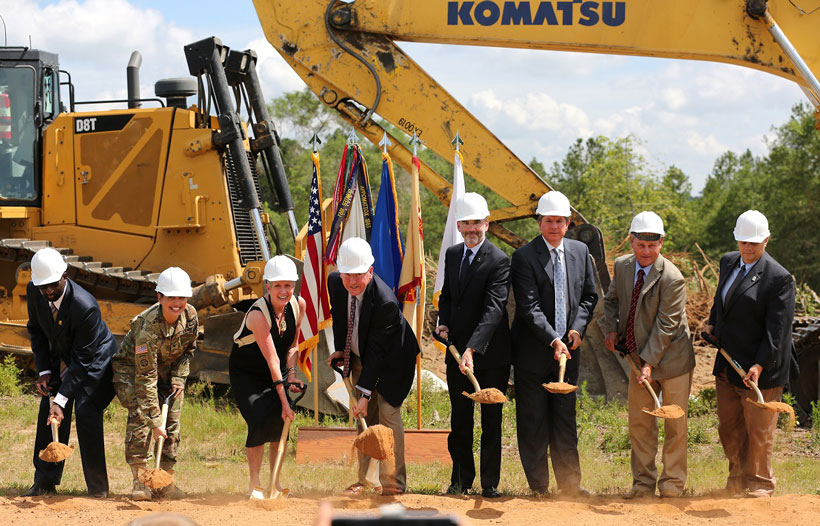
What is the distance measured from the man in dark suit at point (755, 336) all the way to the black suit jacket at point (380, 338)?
235 cm

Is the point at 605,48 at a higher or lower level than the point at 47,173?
higher

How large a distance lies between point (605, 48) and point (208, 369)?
17.9ft

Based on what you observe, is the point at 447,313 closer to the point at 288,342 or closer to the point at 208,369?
the point at 288,342

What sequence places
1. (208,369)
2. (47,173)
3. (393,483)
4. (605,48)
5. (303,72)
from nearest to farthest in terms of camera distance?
1. (393,483)
2. (605,48)
3. (303,72)
4. (208,369)
5. (47,173)

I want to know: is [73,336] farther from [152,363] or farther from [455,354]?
[455,354]

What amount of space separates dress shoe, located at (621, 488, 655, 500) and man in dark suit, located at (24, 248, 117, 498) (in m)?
3.85

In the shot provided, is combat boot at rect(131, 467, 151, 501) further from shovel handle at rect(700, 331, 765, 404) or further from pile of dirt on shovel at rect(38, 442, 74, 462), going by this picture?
shovel handle at rect(700, 331, 765, 404)

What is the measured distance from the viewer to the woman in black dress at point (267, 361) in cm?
670

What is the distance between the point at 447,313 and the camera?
7160mm

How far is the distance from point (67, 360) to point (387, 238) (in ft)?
9.19

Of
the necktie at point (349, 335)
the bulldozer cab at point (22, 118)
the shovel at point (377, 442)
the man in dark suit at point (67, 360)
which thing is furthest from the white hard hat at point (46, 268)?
the bulldozer cab at point (22, 118)

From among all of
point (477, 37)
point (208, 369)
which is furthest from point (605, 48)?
point (208, 369)

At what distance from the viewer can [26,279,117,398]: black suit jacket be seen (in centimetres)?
689

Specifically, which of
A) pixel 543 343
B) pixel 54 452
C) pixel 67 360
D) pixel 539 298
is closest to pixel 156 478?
pixel 54 452
